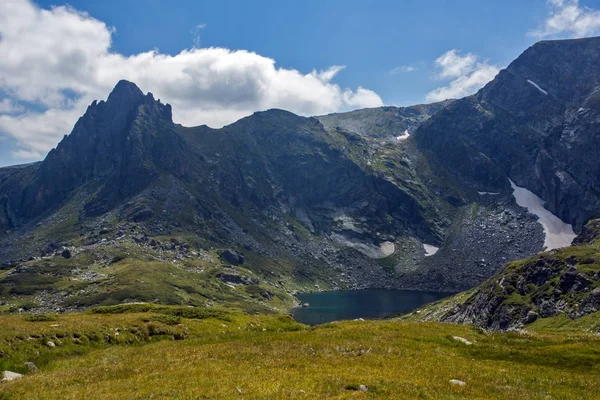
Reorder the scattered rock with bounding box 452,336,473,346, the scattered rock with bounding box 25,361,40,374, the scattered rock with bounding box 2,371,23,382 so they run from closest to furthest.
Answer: the scattered rock with bounding box 2,371,23,382, the scattered rock with bounding box 25,361,40,374, the scattered rock with bounding box 452,336,473,346

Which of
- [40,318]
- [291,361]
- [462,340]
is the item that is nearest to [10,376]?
[40,318]

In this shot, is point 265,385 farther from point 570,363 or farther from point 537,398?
point 570,363

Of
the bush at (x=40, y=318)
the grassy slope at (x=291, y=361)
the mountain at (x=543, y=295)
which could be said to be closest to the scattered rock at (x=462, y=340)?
the grassy slope at (x=291, y=361)

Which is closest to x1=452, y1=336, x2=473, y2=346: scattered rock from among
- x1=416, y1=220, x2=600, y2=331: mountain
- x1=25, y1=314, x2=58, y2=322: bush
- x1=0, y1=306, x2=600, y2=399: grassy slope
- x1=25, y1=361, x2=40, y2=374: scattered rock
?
x1=0, y1=306, x2=600, y2=399: grassy slope

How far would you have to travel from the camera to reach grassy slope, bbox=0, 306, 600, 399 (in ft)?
66.5

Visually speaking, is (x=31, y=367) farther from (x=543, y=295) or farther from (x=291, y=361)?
(x=543, y=295)

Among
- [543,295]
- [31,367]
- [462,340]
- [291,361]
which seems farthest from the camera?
[543,295]

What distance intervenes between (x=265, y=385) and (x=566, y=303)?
545ft

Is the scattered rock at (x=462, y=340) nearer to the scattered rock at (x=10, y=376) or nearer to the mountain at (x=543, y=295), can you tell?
the scattered rock at (x=10, y=376)

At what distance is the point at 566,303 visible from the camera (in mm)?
153500

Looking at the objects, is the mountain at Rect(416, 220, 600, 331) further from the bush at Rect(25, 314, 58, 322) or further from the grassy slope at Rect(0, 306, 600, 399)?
the bush at Rect(25, 314, 58, 322)

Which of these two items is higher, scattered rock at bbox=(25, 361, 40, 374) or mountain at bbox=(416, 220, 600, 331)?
scattered rock at bbox=(25, 361, 40, 374)

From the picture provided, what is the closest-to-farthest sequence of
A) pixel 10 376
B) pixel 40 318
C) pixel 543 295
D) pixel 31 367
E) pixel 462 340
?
pixel 10 376 < pixel 31 367 < pixel 462 340 < pixel 40 318 < pixel 543 295

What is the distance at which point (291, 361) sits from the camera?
25.6 meters
